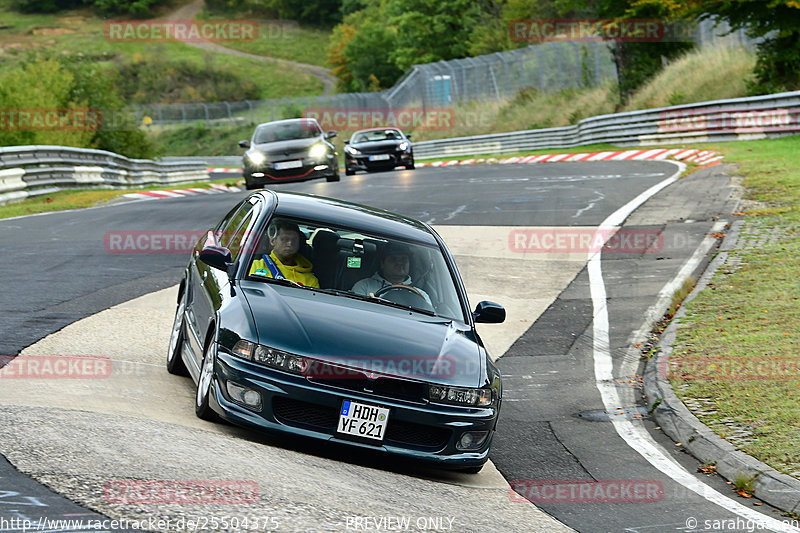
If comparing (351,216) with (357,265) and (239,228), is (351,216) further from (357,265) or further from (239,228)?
(239,228)

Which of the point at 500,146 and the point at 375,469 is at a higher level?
the point at 375,469

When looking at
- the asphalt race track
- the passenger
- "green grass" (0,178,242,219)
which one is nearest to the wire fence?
"green grass" (0,178,242,219)

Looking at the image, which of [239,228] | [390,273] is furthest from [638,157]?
[390,273]

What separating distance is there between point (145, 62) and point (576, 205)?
329ft

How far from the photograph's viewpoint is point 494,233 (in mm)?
17266

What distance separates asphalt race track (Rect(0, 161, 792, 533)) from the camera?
5.30 meters

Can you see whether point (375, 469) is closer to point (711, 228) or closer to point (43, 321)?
point (43, 321)

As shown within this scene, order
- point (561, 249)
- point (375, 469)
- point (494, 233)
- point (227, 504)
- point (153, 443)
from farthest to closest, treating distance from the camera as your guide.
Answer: point (494, 233)
point (561, 249)
point (375, 469)
point (153, 443)
point (227, 504)

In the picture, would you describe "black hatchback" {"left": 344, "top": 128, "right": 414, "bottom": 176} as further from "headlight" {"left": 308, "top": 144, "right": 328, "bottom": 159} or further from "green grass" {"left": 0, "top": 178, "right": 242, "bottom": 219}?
"green grass" {"left": 0, "top": 178, "right": 242, "bottom": 219}

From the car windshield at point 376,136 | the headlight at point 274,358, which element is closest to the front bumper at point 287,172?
the car windshield at point 376,136

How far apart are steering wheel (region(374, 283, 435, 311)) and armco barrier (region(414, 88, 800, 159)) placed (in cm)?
2438

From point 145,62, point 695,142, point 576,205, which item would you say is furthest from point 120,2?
point 576,205

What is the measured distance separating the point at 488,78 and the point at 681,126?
75.8 ft

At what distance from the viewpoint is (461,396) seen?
21.7 feet
